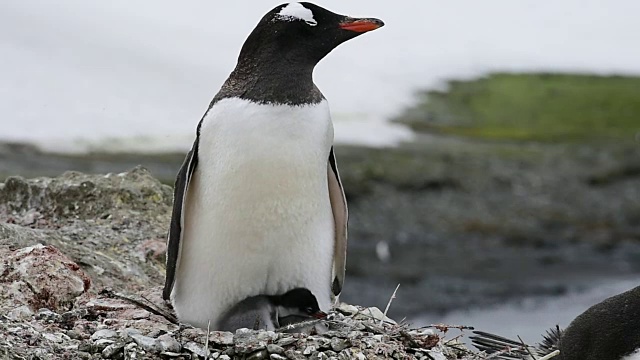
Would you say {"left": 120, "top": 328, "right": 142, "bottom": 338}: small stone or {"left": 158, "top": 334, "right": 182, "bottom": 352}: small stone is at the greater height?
{"left": 120, "top": 328, "right": 142, "bottom": 338}: small stone

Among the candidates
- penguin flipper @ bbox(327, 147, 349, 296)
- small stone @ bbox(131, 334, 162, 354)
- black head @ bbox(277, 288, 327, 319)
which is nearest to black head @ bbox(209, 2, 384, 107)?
penguin flipper @ bbox(327, 147, 349, 296)

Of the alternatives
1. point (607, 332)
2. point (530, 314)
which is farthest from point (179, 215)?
point (530, 314)

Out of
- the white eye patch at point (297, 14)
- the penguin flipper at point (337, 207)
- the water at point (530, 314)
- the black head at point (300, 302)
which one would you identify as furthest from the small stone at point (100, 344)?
the water at point (530, 314)

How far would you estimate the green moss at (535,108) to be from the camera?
1761 centimetres

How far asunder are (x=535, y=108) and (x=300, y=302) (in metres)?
16.8

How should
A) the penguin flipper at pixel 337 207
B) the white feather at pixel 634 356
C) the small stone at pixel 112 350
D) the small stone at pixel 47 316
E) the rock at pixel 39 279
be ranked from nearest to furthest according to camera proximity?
the small stone at pixel 112 350 → the small stone at pixel 47 316 → the rock at pixel 39 279 → the white feather at pixel 634 356 → the penguin flipper at pixel 337 207

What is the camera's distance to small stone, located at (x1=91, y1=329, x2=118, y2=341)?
3355 mm

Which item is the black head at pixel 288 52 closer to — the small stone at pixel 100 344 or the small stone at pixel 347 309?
the small stone at pixel 347 309

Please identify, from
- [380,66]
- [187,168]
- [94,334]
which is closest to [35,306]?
[94,334]

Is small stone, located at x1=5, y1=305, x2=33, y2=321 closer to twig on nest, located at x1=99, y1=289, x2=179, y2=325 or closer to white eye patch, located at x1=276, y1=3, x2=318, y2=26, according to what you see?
twig on nest, located at x1=99, y1=289, x2=179, y2=325

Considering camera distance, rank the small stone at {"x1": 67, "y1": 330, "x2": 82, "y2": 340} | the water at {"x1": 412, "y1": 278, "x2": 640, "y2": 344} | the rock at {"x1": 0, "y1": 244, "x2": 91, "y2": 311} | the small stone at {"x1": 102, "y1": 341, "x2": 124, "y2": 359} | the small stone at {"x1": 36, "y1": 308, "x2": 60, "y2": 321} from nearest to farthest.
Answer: the small stone at {"x1": 102, "y1": 341, "x2": 124, "y2": 359}
the small stone at {"x1": 67, "y1": 330, "x2": 82, "y2": 340}
the small stone at {"x1": 36, "y1": 308, "x2": 60, "y2": 321}
the rock at {"x1": 0, "y1": 244, "x2": 91, "y2": 311}
the water at {"x1": 412, "y1": 278, "x2": 640, "y2": 344}

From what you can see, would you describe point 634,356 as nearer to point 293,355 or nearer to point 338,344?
point 338,344

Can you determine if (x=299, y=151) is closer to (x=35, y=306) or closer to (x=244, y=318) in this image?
(x=244, y=318)

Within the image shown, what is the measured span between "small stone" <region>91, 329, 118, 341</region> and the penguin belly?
59 cm
